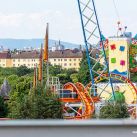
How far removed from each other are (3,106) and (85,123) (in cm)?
2419

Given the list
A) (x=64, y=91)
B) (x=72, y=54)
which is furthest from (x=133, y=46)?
(x=72, y=54)

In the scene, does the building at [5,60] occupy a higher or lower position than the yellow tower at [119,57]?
higher

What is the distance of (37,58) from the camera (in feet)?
365

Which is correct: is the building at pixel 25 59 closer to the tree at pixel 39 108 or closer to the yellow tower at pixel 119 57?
the yellow tower at pixel 119 57

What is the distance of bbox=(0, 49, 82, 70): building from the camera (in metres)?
110

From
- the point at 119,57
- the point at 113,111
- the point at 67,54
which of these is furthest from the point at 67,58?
the point at 113,111

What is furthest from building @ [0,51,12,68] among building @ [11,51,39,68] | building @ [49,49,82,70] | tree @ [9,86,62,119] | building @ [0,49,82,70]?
tree @ [9,86,62,119]

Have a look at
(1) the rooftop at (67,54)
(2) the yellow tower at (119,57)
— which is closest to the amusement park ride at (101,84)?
(2) the yellow tower at (119,57)

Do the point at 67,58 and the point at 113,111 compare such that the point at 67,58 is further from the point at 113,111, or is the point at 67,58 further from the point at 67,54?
the point at 113,111

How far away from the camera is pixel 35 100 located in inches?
715

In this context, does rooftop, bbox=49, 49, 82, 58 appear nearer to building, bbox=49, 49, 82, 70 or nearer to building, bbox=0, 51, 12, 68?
building, bbox=49, 49, 82, 70

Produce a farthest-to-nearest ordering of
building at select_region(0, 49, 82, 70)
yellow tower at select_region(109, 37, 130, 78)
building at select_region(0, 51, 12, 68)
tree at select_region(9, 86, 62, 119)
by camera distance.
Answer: building at select_region(0, 51, 12, 68) < building at select_region(0, 49, 82, 70) < yellow tower at select_region(109, 37, 130, 78) < tree at select_region(9, 86, 62, 119)

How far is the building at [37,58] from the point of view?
110500mm

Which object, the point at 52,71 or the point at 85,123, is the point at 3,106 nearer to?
the point at 85,123
